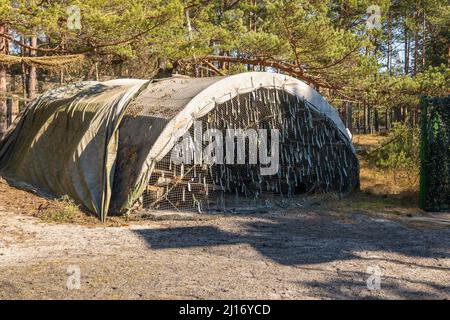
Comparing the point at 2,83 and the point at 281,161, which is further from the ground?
the point at 2,83

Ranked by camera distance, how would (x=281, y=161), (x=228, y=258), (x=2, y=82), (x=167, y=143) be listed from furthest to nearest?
1. (x=2, y=82)
2. (x=281, y=161)
3. (x=167, y=143)
4. (x=228, y=258)

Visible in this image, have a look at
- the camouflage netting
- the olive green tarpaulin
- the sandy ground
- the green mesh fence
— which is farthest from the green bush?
the olive green tarpaulin

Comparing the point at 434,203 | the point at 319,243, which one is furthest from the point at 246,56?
the point at 319,243

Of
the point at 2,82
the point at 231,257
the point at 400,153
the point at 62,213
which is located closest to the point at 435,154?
the point at 400,153

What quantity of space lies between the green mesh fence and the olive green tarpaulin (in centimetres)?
539

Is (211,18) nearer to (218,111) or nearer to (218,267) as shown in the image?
(218,111)

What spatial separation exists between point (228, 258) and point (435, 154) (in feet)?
16.8

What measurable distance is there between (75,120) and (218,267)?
5920 millimetres

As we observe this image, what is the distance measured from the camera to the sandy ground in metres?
4.95

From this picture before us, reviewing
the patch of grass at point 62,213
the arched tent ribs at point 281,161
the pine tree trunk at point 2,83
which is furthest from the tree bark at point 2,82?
the arched tent ribs at point 281,161

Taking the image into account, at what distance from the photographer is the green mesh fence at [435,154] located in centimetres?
943

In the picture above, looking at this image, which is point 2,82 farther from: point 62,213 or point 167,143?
point 167,143

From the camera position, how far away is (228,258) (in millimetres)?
6207

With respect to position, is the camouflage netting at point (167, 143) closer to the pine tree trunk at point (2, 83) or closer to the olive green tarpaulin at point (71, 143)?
the olive green tarpaulin at point (71, 143)
